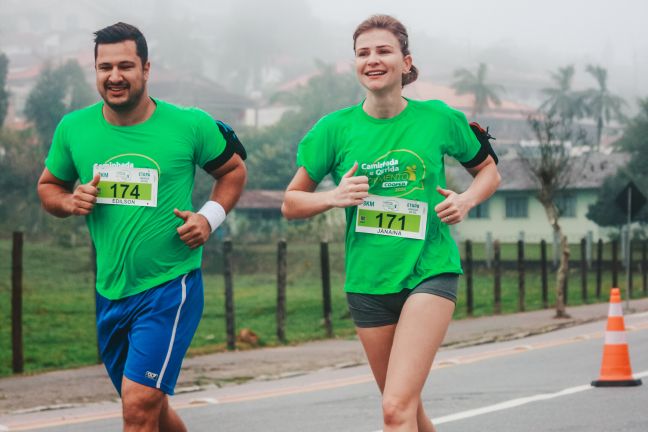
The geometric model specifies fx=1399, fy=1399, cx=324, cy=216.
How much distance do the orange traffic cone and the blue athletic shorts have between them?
20.4 ft

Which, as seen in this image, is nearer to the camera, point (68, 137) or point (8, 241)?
point (68, 137)

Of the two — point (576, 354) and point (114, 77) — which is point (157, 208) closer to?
point (114, 77)

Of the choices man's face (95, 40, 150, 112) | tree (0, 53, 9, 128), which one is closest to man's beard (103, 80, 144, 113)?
man's face (95, 40, 150, 112)

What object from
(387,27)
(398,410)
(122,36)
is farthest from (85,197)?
(398,410)

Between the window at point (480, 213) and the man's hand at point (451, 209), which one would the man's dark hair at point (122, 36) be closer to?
the man's hand at point (451, 209)

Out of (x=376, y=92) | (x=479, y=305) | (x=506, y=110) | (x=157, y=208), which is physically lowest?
(x=479, y=305)

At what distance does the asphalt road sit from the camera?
972 centimetres

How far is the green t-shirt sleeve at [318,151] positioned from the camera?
246 inches

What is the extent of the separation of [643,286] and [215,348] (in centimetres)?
2345

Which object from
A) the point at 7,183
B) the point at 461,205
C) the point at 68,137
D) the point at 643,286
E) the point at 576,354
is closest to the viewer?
the point at 461,205

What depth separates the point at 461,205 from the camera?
5.99 m

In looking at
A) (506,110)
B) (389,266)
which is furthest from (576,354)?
(506,110)

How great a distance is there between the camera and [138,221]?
6273mm

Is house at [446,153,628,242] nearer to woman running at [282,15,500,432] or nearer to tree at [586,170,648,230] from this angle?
tree at [586,170,648,230]
